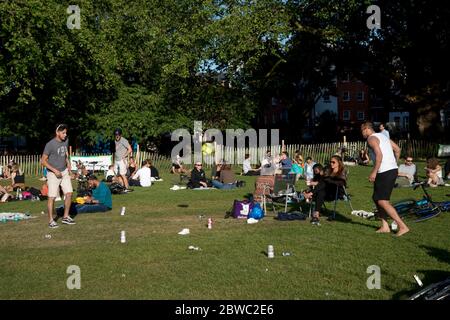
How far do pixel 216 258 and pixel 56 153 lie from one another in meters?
5.08

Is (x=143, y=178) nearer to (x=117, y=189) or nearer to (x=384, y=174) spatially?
(x=117, y=189)

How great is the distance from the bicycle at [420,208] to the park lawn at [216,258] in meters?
0.21

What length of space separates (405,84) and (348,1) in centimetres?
721

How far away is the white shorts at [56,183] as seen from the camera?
11500 mm

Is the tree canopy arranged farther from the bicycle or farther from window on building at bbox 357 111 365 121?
window on building at bbox 357 111 365 121

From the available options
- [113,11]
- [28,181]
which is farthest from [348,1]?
[28,181]

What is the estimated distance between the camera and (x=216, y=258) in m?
8.12

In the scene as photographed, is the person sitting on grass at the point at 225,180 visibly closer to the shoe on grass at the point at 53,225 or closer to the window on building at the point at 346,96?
the shoe on grass at the point at 53,225

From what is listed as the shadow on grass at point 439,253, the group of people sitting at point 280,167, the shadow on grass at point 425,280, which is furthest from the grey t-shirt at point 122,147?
the shadow on grass at point 425,280

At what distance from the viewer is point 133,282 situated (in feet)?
22.4

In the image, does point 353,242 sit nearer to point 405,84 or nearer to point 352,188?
point 352,188

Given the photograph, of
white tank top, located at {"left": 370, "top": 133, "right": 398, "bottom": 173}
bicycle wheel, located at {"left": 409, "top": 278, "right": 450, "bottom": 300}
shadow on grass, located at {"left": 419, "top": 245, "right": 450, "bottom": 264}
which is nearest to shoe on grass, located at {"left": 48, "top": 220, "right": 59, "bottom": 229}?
white tank top, located at {"left": 370, "top": 133, "right": 398, "bottom": 173}

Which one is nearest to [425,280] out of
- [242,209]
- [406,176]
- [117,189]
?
[242,209]

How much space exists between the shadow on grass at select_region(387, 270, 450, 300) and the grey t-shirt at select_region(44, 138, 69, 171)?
773cm
